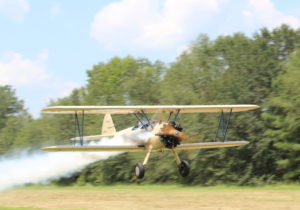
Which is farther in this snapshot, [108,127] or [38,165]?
[108,127]

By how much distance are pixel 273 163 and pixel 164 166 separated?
6.57 meters

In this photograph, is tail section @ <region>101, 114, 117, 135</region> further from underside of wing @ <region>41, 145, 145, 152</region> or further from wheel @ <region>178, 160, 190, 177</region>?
wheel @ <region>178, 160, 190, 177</region>

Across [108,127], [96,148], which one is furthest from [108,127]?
[96,148]

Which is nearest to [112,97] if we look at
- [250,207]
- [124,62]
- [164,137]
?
[164,137]

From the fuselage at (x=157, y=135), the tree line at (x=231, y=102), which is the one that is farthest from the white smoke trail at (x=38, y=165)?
the tree line at (x=231, y=102)

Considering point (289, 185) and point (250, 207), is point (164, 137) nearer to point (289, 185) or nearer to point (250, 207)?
point (250, 207)

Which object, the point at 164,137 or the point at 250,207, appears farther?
the point at 164,137

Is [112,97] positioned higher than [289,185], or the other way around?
[112,97]

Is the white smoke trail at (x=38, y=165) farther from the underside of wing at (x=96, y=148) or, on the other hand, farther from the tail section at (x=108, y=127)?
the underside of wing at (x=96, y=148)

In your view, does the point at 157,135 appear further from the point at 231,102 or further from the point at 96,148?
the point at 231,102

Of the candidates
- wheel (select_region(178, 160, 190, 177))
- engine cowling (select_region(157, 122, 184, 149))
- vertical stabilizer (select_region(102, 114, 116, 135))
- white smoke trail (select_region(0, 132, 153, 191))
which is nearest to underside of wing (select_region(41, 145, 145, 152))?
engine cowling (select_region(157, 122, 184, 149))

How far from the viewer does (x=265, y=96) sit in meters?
29.8

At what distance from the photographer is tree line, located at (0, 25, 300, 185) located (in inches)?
1103

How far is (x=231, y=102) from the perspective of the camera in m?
30.1
